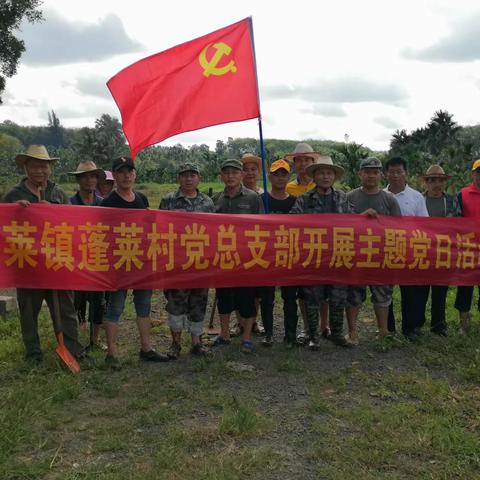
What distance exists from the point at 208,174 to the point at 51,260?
4228 centimetres

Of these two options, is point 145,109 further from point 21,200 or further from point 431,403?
point 431,403

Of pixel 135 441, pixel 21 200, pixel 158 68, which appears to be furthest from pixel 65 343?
pixel 158 68

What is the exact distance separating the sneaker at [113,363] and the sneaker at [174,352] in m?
0.50

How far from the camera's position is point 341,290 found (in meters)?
5.39

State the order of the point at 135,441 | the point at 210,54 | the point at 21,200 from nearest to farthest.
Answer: the point at 135,441 < the point at 21,200 < the point at 210,54

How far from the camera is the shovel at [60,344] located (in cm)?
470

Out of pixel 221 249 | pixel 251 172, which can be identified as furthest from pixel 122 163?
pixel 251 172

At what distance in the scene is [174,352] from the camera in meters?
5.13

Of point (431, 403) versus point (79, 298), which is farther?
point (79, 298)

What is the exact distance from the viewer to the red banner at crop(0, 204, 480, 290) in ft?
15.6

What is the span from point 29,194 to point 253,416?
3.00 m

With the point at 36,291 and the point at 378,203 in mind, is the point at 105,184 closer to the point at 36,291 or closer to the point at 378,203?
the point at 36,291

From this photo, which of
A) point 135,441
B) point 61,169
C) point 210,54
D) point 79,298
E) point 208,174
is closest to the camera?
point 135,441

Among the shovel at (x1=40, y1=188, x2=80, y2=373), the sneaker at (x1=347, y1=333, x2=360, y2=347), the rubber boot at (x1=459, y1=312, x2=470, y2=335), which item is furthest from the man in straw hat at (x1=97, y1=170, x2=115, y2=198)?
the rubber boot at (x1=459, y1=312, x2=470, y2=335)
